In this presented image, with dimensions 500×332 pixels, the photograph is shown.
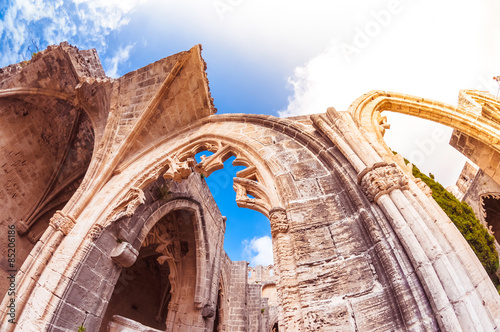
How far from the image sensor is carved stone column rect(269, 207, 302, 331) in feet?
7.35

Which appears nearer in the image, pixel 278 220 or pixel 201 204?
pixel 278 220

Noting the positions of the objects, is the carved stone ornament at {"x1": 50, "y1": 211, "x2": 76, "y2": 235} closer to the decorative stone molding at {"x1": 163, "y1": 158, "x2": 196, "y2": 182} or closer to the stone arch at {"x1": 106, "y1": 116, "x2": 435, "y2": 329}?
the stone arch at {"x1": 106, "y1": 116, "x2": 435, "y2": 329}

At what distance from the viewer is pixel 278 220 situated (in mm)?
2795

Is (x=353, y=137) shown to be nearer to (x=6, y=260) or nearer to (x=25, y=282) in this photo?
(x=25, y=282)

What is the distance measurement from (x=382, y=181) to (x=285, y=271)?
118 cm

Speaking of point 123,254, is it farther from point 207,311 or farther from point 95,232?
point 207,311

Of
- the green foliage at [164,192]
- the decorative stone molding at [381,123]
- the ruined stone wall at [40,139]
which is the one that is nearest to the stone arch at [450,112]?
the decorative stone molding at [381,123]

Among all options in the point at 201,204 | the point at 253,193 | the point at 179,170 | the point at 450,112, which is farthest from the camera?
the point at 201,204

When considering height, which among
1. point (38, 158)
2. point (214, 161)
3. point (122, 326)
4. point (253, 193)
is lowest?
point (122, 326)

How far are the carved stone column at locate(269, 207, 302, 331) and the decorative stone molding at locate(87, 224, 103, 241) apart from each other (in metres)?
2.84

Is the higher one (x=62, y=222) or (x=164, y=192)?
(x=164, y=192)

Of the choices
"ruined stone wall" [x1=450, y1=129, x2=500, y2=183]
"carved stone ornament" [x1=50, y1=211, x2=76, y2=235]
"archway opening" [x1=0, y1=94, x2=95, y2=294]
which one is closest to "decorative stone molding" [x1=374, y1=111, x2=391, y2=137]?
"ruined stone wall" [x1=450, y1=129, x2=500, y2=183]

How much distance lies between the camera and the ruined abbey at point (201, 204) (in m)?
2.17

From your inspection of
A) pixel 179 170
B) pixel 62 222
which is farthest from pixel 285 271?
pixel 62 222
